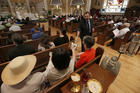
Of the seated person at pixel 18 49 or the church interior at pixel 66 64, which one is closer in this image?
the church interior at pixel 66 64

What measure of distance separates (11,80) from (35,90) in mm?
271

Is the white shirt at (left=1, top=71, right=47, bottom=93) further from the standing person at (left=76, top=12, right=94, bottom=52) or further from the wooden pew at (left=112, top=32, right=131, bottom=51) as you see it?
the wooden pew at (left=112, top=32, right=131, bottom=51)

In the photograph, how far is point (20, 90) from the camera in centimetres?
72

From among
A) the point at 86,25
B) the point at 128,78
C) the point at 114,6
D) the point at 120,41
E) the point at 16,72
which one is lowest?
the point at 128,78

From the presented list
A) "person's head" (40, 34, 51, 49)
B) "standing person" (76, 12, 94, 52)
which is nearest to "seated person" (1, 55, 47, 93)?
"person's head" (40, 34, 51, 49)

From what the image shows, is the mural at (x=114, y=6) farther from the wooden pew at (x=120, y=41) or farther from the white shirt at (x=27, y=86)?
the white shirt at (x=27, y=86)

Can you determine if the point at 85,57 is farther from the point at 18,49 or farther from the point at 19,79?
the point at 18,49

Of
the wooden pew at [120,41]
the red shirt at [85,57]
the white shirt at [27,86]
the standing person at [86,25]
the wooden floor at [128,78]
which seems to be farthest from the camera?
the wooden pew at [120,41]

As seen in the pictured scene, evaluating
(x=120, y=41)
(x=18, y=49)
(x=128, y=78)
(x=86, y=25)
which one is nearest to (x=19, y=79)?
(x=18, y=49)

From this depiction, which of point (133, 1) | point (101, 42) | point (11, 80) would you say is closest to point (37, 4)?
point (101, 42)

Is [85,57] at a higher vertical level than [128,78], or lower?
higher

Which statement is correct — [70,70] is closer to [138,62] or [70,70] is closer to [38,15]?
[138,62]

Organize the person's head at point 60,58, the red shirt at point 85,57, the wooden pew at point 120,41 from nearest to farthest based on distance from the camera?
the person's head at point 60,58 < the red shirt at point 85,57 < the wooden pew at point 120,41

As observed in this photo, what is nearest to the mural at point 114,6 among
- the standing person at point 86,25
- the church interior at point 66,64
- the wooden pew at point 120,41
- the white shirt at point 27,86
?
the church interior at point 66,64
